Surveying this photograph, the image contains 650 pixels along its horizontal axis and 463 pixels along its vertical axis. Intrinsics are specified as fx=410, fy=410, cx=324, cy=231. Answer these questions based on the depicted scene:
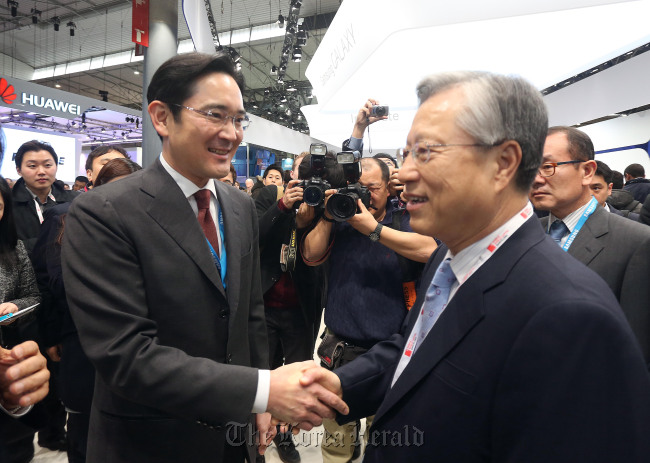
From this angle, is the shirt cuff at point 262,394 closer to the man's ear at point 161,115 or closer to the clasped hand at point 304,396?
the clasped hand at point 304,396

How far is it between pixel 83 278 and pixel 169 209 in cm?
31

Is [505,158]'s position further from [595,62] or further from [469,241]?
[595,62]

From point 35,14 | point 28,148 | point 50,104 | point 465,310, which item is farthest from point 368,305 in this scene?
point 35,14

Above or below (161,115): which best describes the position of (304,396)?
below

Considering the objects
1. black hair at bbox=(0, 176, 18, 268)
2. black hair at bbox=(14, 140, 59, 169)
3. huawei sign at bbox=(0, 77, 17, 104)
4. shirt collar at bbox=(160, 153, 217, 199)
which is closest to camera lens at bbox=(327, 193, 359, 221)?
shirt collar at bbox=(160, 153, 217, 199)

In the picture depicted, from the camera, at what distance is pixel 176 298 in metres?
1.23

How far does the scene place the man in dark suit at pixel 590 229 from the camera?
169 cm

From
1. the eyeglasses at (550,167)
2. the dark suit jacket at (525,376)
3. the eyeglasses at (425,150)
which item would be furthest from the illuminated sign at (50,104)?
the dark suit jacket at (525,376)

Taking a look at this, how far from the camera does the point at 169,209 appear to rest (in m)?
1.28

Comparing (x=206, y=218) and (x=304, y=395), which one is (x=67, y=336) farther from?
→ (x=304, y=395)

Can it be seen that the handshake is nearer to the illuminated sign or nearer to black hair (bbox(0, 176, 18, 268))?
black hair (bbox(0, 176, 18, 268))

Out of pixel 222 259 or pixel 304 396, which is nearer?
pixel 304 396

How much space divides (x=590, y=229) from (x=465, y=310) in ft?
4.53

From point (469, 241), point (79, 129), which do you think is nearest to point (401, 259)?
point (469, 241)
